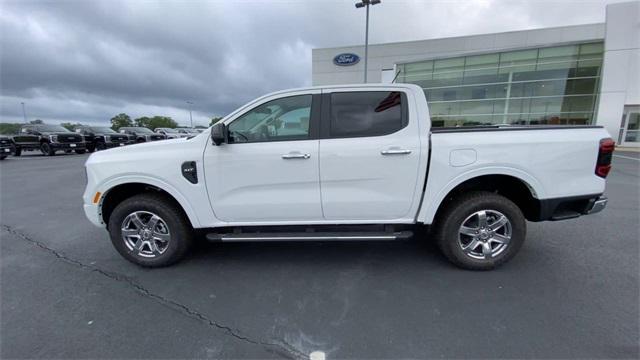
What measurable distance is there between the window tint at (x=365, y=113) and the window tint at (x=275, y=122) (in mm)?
324

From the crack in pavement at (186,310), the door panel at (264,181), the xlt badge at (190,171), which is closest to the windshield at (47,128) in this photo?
the crack in pavement at (186,310)

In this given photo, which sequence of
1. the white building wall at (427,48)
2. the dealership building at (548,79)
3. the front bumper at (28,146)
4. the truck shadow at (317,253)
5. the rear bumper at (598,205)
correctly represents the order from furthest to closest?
the white building wall at (427,48)
the dealership building at (548,79)
the front bumper at (28,146)
the truck shadow at (317,253)
the rear bumper at (598,205)

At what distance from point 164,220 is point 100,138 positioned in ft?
70.0

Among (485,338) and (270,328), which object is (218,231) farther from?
(485,338)

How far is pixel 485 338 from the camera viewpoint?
2.06 m

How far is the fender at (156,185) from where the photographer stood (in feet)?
9.67

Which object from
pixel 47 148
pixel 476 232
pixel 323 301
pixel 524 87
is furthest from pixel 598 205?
pixel 47 148

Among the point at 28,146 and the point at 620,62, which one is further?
the point at 620,62

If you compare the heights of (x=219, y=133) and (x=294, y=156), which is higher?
(x=219, y=133)

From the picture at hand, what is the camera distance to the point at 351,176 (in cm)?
286

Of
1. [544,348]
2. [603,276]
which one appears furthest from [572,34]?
[544,348]

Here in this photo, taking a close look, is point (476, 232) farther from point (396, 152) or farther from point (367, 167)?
point (367, 167)

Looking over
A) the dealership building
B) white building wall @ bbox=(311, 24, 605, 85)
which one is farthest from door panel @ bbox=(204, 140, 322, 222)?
white building wall @ bbox=(311, 24, 605, 85)

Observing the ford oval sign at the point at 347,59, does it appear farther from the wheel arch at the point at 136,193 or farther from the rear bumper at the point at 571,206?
the wheel arch at the point at 136,193
